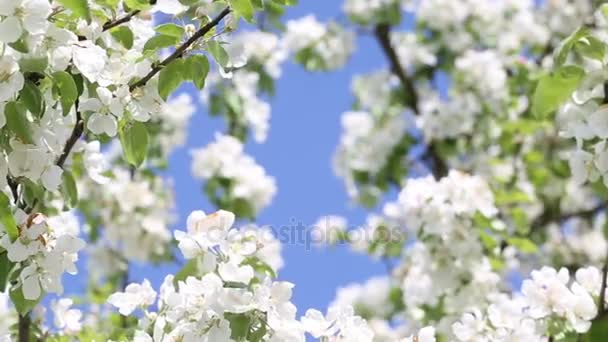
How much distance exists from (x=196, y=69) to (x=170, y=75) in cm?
5

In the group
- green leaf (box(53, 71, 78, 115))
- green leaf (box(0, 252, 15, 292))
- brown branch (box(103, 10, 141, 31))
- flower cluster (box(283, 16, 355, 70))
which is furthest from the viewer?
flower cluster (box(283, 16, 355, 70))

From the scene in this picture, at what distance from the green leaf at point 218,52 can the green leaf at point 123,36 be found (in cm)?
19

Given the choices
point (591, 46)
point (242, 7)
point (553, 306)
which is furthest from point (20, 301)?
point (591, 46)

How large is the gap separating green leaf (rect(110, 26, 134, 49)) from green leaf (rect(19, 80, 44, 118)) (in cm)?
30

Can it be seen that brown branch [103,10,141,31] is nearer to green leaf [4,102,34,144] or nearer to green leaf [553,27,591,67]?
green leaf [4,102,34,144]

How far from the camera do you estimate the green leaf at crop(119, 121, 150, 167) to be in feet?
6.48

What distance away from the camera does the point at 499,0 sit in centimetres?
610

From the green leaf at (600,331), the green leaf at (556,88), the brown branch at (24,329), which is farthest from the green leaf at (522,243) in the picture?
the green leaf at (600,331)

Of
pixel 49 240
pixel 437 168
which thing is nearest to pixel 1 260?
pixel 49 240

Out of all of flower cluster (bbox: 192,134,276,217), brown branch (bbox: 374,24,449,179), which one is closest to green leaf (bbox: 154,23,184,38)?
flower cluster (bbox: 192,134,276,217)

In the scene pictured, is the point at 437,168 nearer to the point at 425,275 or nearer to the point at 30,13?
the point at 425,275

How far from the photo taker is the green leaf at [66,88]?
1794mm

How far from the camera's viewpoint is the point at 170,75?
1928 millimetres

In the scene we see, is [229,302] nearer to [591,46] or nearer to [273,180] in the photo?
[591,46]
